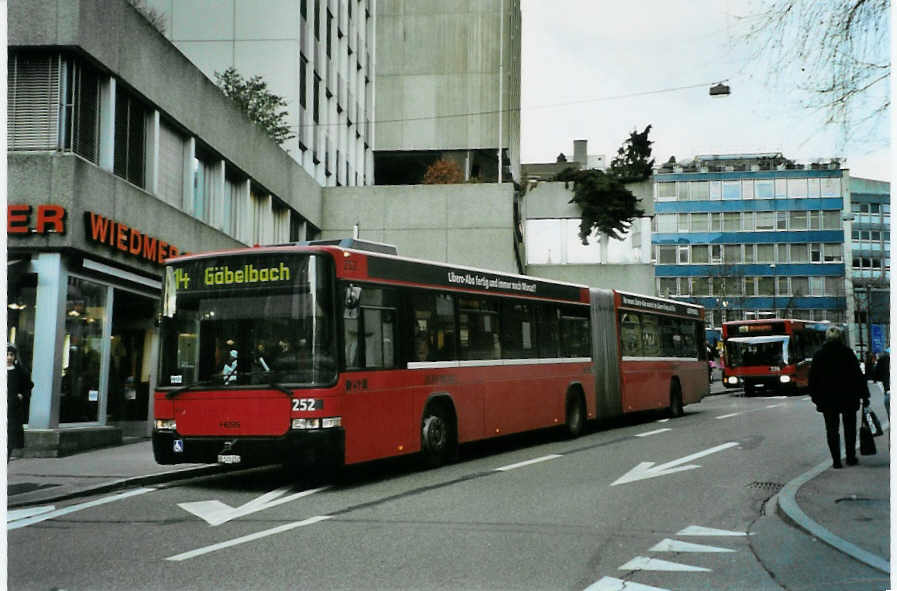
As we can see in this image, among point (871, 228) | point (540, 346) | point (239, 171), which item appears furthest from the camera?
point (239, 171)

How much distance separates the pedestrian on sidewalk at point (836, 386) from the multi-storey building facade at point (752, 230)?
8301 cm

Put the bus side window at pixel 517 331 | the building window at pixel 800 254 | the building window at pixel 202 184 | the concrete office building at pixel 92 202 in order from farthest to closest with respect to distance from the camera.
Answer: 1. the building window at pixel 800 254
2. the building window at pixel 202 184
3. the bus side window at pixel 517 331
4. the concrete office building at pixel 92 202

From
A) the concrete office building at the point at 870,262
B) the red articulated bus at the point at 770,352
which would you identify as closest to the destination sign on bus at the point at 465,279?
the concrete office building at the point at 870,262

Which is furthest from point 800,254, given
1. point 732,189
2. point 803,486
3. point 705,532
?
point 705,532

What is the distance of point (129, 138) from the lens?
18.7 metres

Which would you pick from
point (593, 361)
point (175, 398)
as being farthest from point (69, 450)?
point (593, 361)

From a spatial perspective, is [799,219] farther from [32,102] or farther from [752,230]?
[32,102]

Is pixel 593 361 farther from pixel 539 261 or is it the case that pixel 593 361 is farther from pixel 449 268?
pixel 539 261

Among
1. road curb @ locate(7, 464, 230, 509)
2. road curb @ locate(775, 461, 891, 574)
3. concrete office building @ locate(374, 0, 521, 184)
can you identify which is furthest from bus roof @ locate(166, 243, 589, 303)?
concrete office building @ locate(374, 0, 521, 184)

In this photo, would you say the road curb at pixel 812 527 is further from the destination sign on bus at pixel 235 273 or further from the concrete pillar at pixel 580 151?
the concrete pillar at pixel 580 151

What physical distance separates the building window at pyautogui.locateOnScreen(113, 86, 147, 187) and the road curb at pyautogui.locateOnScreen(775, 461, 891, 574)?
12775 mm

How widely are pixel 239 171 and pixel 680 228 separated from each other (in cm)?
8460

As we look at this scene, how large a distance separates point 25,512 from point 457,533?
4.91m

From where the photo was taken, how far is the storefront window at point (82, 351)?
1644cm
